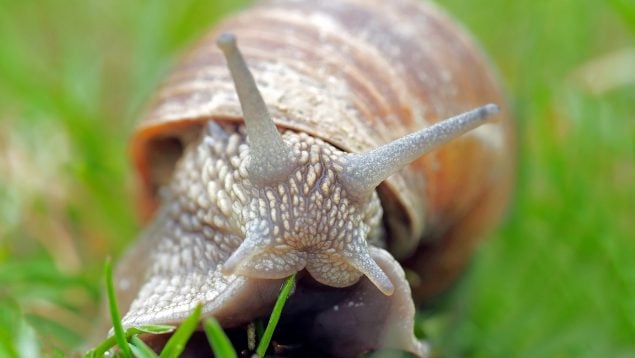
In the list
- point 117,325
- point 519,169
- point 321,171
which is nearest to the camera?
point 117,325

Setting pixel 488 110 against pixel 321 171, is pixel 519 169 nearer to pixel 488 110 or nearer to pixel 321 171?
pixel 488 110

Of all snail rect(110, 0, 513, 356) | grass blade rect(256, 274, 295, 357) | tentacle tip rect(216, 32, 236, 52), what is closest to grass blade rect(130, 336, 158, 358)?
snail rect(110, 0, 513, 356)

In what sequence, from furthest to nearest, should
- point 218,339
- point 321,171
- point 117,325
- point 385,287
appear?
point 321,171 < point 385,287 < point 117,325 < point 218,339

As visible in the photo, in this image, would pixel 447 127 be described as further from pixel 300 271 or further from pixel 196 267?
pixel 196 267

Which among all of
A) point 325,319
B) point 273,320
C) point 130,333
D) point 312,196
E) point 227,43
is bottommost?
point 325,319

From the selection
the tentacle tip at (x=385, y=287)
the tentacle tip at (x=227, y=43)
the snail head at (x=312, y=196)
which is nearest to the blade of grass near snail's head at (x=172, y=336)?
the snail head at (x=312, y=196)

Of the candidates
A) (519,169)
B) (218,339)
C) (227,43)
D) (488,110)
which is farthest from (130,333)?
(519,169)

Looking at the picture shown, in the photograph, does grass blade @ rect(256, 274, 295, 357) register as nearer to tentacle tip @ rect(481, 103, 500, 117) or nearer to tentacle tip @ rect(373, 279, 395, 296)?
tentacle tip @ rect(373, 279, 395, 296)

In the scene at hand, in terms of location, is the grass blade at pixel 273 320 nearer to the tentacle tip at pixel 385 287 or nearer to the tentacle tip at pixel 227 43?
the tentacle tip at pixel 385 287
